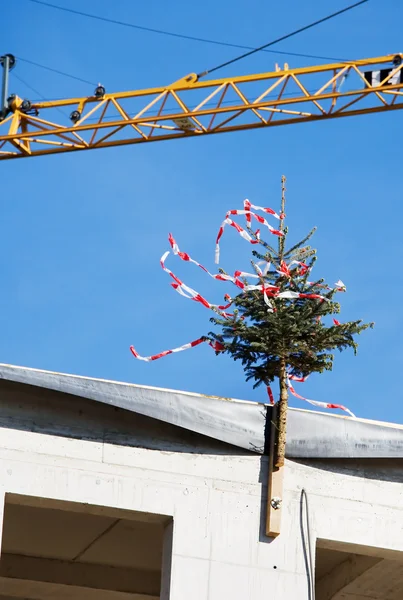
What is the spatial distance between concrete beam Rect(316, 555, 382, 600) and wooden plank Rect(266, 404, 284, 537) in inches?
109

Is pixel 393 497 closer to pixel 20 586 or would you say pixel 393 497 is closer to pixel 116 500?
pixel 116 500

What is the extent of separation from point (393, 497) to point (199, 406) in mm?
3248

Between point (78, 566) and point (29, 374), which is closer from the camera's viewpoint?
point (29, 374)

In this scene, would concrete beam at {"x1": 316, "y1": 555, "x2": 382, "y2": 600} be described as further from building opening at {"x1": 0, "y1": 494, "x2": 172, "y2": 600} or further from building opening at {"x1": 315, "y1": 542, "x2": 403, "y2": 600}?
building opening at {"x1": 0, "y1": 494, "x2": 172, "y2": 600}

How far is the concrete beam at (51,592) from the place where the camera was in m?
21.6

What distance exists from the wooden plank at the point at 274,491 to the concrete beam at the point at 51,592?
535 cm

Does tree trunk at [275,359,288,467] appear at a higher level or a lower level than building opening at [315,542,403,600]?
higher

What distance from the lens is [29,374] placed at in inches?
675

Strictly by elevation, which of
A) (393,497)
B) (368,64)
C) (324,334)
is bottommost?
(393,497)

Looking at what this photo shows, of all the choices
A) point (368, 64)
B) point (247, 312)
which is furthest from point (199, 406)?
point (368, 64)

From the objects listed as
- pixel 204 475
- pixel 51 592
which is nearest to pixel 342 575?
pixel 204 475

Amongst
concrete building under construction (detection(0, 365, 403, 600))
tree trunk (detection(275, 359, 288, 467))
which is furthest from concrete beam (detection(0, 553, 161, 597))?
tree trunk (detection(275, 359, 288, 467))

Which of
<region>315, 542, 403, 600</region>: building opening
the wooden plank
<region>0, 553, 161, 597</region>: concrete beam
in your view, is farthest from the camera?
<region>0, 553, 161, 597</region>: concrete beam

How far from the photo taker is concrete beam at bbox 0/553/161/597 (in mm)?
21453
